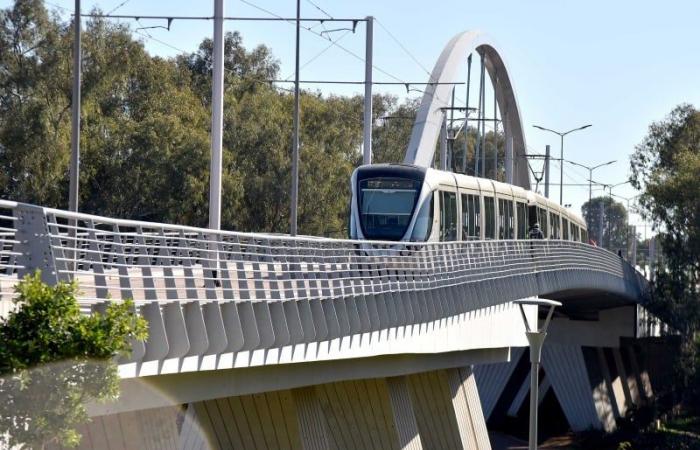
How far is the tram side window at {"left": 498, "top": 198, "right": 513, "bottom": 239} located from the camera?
45.9m

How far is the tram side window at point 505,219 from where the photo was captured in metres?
45.9

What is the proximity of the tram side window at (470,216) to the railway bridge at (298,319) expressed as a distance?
1.41m

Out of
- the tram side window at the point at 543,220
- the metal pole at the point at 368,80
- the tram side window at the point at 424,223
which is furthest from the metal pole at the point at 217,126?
the tram side window at the point at 543,220

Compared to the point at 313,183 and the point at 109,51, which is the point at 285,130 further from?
the point at 109,51

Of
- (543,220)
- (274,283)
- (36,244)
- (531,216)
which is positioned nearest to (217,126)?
(274,283)

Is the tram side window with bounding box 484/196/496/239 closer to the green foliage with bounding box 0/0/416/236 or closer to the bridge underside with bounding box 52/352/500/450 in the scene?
the bridge underside with bounding box 52/352/500/450

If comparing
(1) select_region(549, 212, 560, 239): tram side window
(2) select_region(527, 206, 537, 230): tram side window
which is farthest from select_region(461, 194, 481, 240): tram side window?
(1) select_region(549, 212, 560, 239): tram side window

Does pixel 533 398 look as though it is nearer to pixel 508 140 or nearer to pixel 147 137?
pixel 147 137

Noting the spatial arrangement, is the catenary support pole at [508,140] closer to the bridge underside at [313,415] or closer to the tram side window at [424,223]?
the bridge underside at [313,415]

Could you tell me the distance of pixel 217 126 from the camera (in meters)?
29.4

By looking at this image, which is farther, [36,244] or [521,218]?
[521,218]

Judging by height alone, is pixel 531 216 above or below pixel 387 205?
below

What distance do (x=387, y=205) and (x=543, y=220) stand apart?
17.5 meters

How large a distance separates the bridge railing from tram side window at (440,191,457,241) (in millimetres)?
1136
